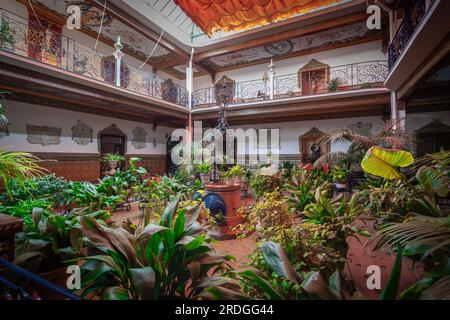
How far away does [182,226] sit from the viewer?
147 cm

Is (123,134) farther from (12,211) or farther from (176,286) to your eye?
(176,286)

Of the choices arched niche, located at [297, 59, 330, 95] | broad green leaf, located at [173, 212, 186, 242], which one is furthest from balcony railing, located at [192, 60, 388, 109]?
broad green leaf, located at [173, 212, 186, 242]

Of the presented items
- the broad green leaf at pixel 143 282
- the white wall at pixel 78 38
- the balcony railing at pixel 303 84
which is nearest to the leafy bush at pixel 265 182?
the broad green leaf at pixel 143 282

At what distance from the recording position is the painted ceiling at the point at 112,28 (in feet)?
19.1

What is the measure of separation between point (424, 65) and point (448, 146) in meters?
4.45

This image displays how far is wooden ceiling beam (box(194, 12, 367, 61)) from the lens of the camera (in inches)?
229

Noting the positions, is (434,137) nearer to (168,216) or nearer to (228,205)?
(228,205)

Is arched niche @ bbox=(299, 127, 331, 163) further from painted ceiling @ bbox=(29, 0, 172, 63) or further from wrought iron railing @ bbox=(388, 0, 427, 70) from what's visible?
painted ceiling @ bbox=(29, 0, 172, 63)

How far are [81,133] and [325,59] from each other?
29.3 feet

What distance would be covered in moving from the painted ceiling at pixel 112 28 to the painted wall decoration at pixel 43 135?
3.31m

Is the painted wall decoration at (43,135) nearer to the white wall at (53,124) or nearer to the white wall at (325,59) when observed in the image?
the white wall at (53,124)

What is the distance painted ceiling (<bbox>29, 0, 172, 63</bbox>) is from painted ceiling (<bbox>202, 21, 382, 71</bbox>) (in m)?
2.47

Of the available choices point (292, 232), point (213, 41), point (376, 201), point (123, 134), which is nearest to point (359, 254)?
point (376, 201)

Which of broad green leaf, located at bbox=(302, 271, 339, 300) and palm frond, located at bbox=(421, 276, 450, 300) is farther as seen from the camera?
broad green leaf, located at bbox=(302, 271, 339, 300)
